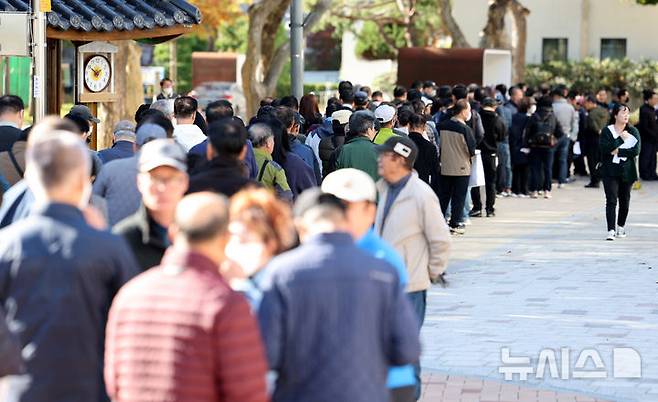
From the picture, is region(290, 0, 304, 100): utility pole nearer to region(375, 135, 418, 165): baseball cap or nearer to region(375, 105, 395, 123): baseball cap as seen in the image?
region(375, 105, 395, 123): baseball cap

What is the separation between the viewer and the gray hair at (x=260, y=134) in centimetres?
995

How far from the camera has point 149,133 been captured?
870 cm

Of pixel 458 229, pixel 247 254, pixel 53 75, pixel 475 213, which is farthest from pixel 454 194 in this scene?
pixel 247 254

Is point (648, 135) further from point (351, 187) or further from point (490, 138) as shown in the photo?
point (351, 187)

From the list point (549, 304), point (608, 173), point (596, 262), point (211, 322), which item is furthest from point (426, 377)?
point (608, 173)

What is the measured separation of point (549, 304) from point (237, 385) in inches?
322

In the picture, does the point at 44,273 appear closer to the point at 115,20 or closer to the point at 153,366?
the point at 153,366

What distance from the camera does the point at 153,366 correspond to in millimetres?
4605

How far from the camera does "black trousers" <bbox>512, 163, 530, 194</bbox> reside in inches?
882

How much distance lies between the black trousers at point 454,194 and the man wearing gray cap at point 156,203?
11053 millimetres

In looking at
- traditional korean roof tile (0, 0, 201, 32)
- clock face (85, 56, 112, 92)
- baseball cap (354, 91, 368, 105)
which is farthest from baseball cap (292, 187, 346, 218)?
clock face (85, 56, 112, 92)

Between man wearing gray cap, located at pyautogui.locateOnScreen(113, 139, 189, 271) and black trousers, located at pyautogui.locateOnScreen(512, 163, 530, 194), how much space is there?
649 inches

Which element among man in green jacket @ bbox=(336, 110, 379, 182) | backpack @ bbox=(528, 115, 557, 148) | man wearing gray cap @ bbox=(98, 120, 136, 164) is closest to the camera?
man wearing gray cap @ bbox=(98, 120, 136, 164)

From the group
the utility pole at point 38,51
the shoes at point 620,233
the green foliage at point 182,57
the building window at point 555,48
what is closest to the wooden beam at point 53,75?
the utility pole at point 38,51
